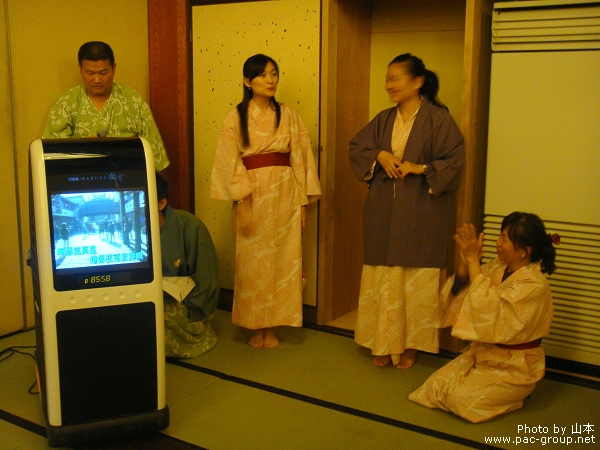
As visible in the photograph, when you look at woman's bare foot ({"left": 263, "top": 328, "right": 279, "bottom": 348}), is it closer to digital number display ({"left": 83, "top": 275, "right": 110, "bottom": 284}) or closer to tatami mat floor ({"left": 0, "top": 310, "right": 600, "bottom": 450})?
tatami mat floor ({"left": 0, "top": 310, "right": 600, "bottom": 450})

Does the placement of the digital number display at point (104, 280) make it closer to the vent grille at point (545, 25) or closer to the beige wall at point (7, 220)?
the beige wall at point (7, 220)

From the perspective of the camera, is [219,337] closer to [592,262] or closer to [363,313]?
[363,313]

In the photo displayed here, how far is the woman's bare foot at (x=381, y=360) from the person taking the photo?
3266mm

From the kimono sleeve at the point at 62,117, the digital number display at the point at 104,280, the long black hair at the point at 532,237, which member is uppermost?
the kimono sleeve at the point at 62,117

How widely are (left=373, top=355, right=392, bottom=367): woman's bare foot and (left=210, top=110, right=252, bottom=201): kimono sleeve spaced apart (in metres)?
1.02

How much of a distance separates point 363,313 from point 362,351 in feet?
0.83

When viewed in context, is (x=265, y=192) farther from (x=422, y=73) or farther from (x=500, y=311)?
(x=500, y=311)

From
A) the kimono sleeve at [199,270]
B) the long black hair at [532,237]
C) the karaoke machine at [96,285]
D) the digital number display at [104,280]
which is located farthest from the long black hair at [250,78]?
the long black hair at [532,237]

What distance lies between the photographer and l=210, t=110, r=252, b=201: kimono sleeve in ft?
10.9

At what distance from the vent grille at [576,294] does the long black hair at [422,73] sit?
0.81m

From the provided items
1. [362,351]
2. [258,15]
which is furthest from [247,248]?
[258,15]

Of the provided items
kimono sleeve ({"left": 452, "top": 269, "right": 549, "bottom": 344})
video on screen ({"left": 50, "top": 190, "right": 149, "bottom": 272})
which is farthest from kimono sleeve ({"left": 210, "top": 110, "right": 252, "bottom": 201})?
kimono sleeve ({"left": 452, "top": 269, "right": 549, "bottom": 344})

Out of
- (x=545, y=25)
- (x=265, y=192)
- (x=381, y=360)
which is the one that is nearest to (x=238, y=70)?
(x=265, y=192)

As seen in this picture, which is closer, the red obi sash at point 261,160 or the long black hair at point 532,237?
the long black hair at point 532,237
